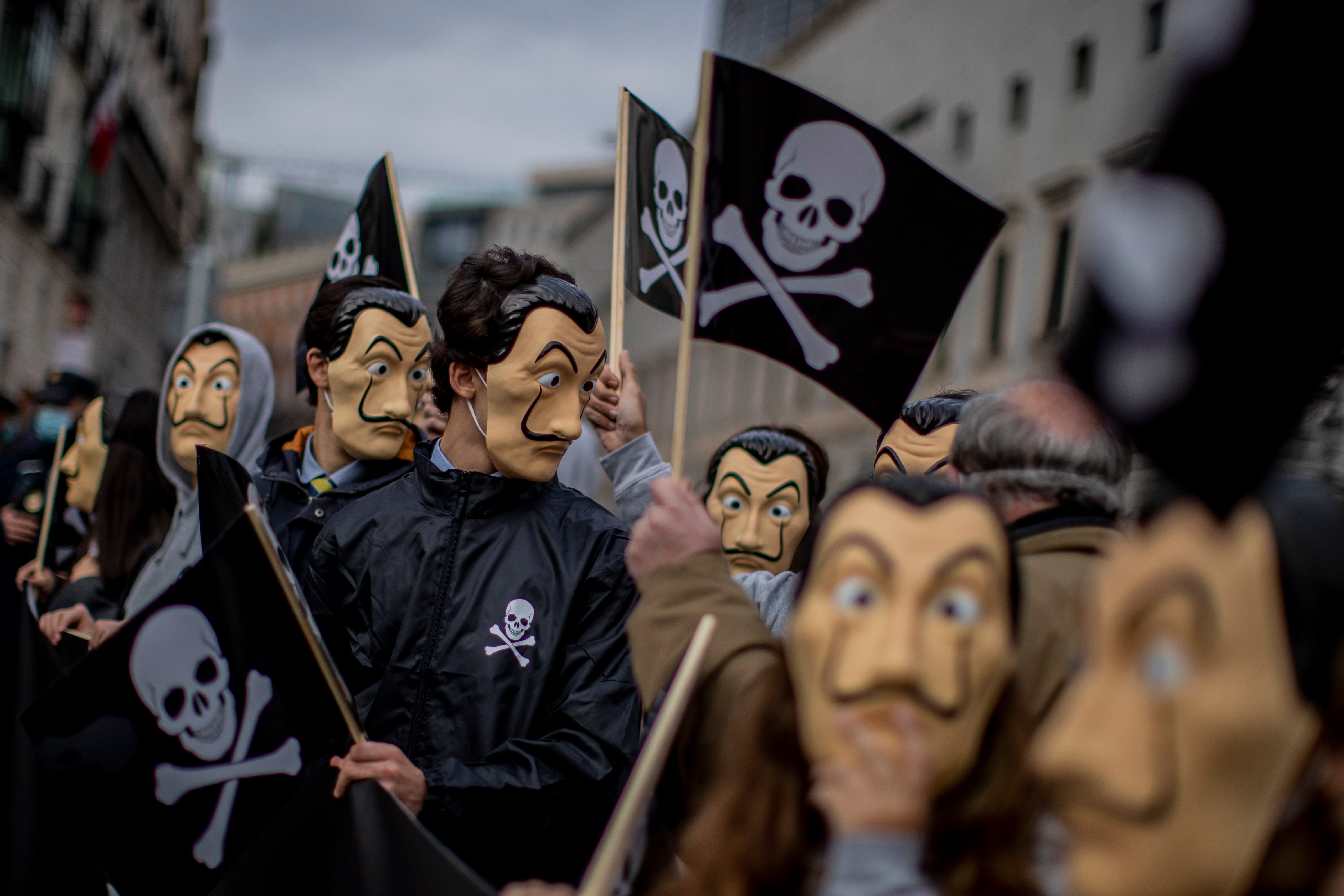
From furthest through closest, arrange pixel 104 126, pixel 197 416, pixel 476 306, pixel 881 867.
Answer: pixel 104 126 < pixel 197 416 < pixel 476 306 < pixel 881 867

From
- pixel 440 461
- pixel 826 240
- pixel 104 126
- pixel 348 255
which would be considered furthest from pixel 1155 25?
pixel 440 461

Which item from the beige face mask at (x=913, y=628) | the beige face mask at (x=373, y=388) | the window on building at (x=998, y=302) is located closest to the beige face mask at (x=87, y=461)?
the beige face mask at (x=373, y=388)

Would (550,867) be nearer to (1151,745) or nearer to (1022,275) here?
(1151,745)

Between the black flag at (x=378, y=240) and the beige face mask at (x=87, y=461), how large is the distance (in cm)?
82

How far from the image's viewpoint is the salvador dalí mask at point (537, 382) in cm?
320

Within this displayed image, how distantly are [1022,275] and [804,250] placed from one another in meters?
20.5

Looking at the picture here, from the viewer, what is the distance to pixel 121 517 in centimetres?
483

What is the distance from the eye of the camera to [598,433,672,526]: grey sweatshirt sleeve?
3.35 m

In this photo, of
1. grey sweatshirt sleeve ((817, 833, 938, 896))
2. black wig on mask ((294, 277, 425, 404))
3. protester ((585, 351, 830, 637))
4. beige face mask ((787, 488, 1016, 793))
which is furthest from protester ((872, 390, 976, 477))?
grey sweatshirt sleeve ((817, 833, 938, 896))

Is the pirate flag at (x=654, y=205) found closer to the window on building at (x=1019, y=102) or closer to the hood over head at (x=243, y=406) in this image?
the hood over head at (x=243, y=406)

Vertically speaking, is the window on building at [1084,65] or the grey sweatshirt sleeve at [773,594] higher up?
the window on building at [1084,65]

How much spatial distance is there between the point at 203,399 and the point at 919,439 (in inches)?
92.6

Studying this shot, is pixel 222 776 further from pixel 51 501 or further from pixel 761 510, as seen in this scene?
pixel 51 501

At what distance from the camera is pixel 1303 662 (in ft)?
4.95
